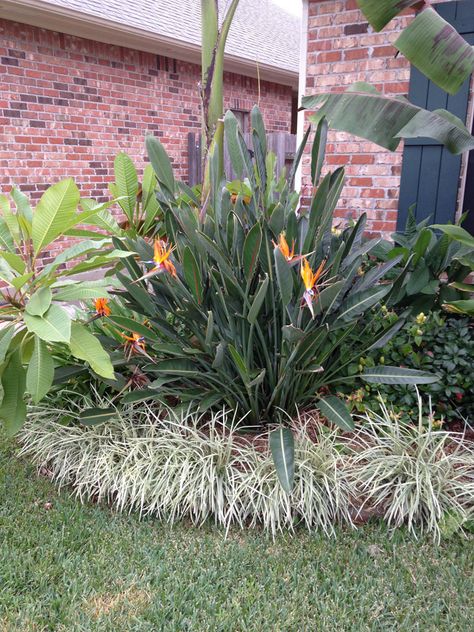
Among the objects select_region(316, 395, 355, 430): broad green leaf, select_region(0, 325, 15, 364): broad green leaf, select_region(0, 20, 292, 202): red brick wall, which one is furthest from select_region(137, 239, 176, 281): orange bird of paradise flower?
select_region(0, 20, 292, 202): red brick wall

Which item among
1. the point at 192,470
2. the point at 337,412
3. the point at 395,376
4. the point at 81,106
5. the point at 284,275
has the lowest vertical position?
the point at 192,470

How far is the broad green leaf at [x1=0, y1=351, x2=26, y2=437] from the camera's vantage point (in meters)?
3.06

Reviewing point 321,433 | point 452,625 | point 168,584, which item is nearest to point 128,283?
point 321,433

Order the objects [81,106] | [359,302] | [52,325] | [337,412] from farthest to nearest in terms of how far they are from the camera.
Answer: [81,106] → [359,302] → [337,412] → [52,325]

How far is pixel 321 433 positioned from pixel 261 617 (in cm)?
110

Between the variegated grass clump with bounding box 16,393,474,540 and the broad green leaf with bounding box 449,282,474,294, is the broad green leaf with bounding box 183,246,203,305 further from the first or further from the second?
the broad green leaf with bounding box 449,282,474,294

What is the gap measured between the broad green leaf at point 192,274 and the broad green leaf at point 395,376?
1.05m

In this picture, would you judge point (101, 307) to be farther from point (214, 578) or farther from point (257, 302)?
point (214, 578)

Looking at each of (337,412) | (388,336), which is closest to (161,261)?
(337,412)

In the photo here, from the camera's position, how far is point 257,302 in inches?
113

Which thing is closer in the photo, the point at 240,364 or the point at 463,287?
the point at 240,364

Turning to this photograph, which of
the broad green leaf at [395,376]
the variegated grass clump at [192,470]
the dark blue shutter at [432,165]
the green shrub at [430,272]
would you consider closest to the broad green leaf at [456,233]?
the green shrub at [430,272]

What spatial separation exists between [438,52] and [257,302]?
1.42 metres

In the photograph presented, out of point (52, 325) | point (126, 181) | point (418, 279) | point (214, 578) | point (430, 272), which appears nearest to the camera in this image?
point (214, 578)
